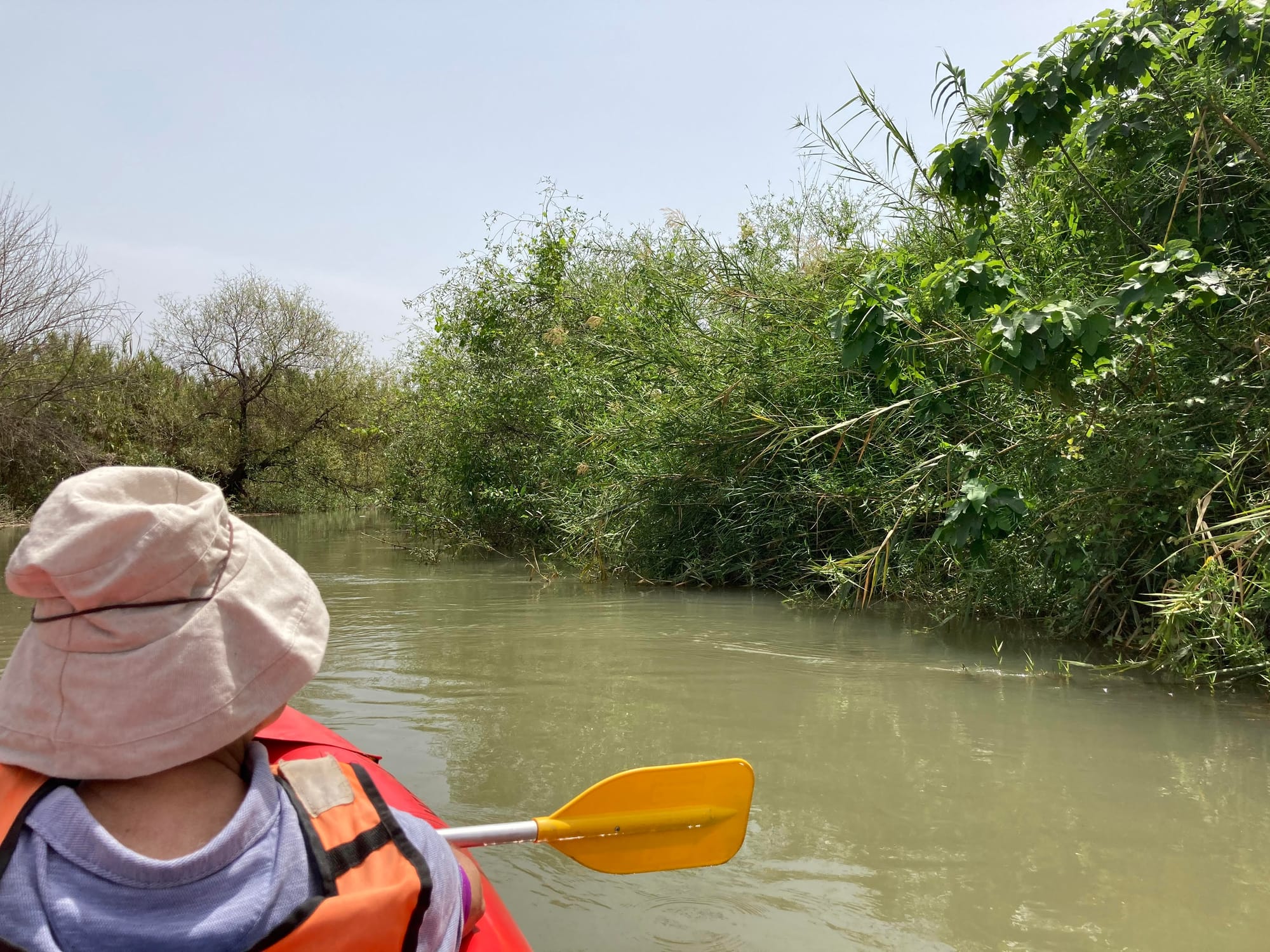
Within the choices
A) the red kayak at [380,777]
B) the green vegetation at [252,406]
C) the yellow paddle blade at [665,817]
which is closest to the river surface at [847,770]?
the yellow paddle blade at [665,817]

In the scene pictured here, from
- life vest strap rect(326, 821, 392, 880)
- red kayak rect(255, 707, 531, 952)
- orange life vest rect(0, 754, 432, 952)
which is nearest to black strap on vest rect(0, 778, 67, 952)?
orange life vest rect(0, 754, 432, 952)

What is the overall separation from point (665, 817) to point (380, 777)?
0.70 metres

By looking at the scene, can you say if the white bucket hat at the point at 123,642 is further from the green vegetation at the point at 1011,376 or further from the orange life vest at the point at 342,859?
the green vegetation at the point at 1011,376

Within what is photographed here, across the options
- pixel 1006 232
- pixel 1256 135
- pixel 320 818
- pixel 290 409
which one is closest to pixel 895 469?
pixel 1006 232

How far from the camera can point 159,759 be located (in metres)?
1.15

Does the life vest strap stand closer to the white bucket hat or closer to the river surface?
the white bucket hat

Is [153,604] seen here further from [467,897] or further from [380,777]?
[380,777]

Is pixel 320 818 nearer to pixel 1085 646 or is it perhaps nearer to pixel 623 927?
pixel 623 927

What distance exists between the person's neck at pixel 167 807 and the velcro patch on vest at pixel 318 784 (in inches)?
3.6

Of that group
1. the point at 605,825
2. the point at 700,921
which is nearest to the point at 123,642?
the point at 605,825

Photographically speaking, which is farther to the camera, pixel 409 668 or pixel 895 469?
pixel 895 469

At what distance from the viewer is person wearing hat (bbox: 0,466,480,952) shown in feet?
3.55

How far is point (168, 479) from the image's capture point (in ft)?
4.22

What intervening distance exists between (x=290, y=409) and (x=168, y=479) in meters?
24.5
